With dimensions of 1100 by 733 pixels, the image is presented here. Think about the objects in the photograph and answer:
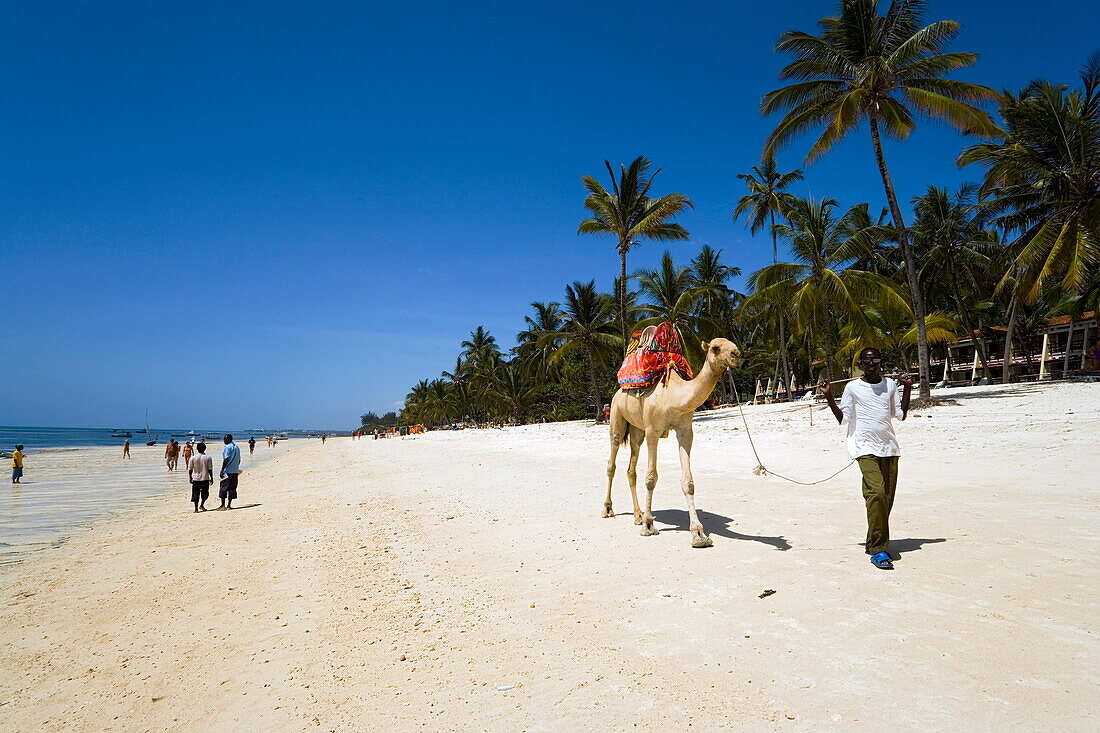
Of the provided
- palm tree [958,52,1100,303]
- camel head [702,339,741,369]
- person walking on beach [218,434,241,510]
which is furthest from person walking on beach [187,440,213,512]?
palm tree [958,52,1100,303]

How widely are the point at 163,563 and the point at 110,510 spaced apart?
8.07 meters

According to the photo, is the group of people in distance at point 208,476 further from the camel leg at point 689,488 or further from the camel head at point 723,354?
the camel head at point 723,354

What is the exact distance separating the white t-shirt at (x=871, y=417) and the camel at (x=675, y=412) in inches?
46.4

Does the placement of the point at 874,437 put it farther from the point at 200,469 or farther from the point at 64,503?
the point at 64,503

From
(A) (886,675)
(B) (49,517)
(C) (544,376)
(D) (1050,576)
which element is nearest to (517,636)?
(A) (886,675)

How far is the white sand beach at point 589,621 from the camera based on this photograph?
120 inches

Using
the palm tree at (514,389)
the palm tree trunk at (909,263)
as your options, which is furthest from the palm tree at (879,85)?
the palm tree at (514,389)

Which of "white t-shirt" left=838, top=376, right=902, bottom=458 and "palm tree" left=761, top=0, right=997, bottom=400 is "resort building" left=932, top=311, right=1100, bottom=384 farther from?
"white t-shirt" left=838, top=376, right=902, bottom=458

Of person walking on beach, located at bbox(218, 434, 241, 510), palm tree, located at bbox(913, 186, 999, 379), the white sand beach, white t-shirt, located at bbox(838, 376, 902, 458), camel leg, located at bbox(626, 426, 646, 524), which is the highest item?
palm tree, located at bbox(913, 186, 999, 379)

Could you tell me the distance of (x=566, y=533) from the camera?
23.7 ft

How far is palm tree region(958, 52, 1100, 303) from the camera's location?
18516 mm

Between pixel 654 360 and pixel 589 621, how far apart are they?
3881 mm

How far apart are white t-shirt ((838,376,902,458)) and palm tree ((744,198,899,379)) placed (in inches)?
758

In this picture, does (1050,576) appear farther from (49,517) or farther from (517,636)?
(49,517)
